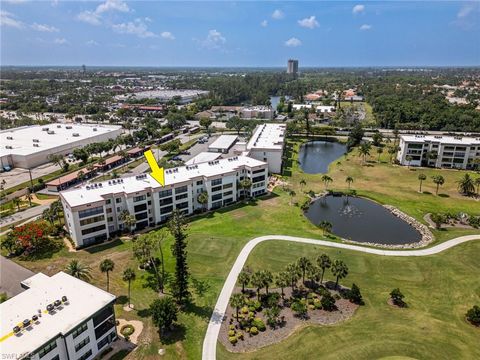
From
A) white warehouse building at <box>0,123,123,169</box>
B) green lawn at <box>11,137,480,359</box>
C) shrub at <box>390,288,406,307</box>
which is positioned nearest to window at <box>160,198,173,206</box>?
green lawn at <box>11,137,480,359</box>

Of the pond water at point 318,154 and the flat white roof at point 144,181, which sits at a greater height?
the flat white roof at point 144,181

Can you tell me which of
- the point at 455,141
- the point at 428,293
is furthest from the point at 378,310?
the point at 455,141

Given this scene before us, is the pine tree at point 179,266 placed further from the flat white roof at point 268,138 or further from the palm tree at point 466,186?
the palm tree at point 466,186

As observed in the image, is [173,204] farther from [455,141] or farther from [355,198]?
[455,141]

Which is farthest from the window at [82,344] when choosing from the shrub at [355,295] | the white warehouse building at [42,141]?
the white warehouse building at [42,141]

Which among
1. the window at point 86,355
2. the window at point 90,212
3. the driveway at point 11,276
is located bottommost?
the driveway at point 11,276

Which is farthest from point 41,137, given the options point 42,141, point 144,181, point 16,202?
point 144,181
